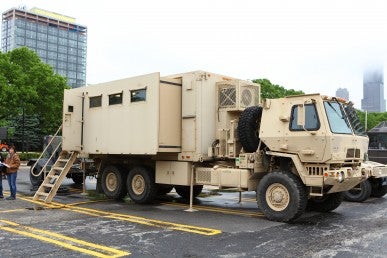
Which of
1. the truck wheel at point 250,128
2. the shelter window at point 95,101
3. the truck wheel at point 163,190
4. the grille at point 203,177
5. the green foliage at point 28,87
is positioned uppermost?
the green foliage at point 28,87

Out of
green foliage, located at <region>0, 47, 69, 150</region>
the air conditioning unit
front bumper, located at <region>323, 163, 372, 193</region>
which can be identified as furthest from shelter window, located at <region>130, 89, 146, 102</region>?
green foliage, located at <region>0, 47, 69, 150</region>

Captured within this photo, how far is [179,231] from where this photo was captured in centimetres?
861

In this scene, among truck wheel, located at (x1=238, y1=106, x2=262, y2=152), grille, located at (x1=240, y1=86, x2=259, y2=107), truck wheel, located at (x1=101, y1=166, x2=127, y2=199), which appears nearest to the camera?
truck wheel, located at (x1=238, y1=106, x2=262, y2=152)

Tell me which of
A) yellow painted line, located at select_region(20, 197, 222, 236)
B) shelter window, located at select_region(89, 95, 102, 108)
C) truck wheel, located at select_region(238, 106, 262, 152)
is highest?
shelter window, located at select_region(89, 95, 102, 108)

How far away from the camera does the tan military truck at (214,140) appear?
970cm

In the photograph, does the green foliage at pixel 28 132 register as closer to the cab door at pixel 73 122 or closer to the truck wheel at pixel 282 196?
the cab door at pixel 73 122

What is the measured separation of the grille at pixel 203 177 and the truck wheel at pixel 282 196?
1.66 meters

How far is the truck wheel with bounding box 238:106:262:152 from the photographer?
10883mm

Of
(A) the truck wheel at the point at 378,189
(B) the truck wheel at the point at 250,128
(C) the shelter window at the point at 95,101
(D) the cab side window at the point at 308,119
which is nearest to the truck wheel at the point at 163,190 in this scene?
(C) the shelter window at the point at 95,101

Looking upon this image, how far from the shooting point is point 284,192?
984 centimetres

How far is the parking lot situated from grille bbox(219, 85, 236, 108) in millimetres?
2790

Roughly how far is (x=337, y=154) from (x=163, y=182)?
488 centimetres

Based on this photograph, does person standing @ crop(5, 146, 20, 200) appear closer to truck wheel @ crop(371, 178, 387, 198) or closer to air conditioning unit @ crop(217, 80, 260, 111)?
air conditioning unit @ crop(217, 80, 260, 111)

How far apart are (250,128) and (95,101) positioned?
17.1ft
